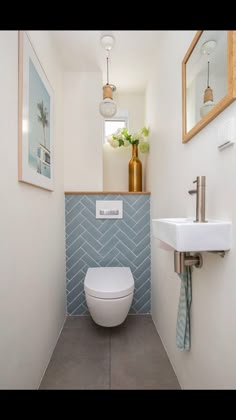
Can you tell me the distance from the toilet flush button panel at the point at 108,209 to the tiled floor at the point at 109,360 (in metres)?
0.96

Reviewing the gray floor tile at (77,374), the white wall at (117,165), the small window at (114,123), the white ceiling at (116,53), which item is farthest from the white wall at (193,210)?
the small window at (114,123)

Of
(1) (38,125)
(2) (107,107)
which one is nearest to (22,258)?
(1) (38,125)

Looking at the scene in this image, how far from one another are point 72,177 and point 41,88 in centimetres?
89

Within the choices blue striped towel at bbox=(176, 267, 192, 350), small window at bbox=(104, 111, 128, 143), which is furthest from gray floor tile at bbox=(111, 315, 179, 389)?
small window at bbox=(104, 111, 128, 143)

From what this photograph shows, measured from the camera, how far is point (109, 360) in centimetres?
136

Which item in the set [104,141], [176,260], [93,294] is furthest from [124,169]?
[176,260]

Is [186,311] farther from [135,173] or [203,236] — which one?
[135,173]

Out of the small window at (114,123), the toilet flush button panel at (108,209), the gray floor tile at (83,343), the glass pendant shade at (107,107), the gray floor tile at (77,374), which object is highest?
the small window at (114,123)

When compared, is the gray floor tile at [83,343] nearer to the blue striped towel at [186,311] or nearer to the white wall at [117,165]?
the blue striped towel at [186,311]

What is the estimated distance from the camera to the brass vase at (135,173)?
6.82 feet

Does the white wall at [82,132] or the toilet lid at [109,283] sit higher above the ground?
the white wall at [82,132]

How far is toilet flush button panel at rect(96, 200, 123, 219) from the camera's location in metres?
1.90

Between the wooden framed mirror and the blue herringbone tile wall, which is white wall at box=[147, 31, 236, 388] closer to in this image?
the wooden framed mirror
